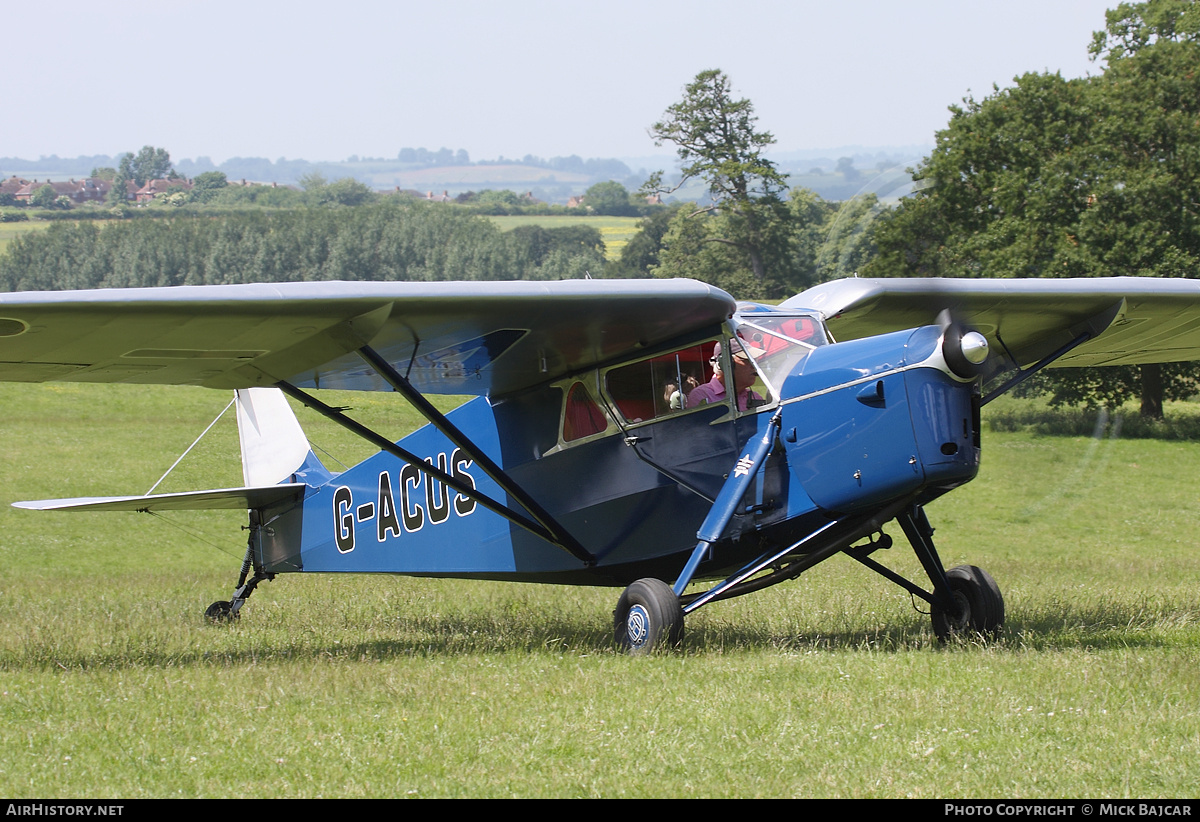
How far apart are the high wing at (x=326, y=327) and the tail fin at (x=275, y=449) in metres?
3.40

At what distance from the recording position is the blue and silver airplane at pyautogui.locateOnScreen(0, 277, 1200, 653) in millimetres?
7648

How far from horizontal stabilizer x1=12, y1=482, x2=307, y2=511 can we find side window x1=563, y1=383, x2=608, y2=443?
4.10 m

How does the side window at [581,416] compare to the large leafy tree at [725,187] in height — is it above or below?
below

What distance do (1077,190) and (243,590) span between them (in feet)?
111

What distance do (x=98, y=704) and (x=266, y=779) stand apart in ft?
8.15

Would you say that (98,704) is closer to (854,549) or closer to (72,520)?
(854,549)

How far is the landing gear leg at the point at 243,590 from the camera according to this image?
41.1 ft

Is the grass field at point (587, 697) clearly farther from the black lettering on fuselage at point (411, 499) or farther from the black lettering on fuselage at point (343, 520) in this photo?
the black lettering on fuselage at point (411, 499)

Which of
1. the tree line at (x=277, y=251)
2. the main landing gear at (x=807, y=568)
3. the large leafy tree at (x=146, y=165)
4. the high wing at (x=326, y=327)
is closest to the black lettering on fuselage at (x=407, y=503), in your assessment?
the high wing at (x=326, y=327)

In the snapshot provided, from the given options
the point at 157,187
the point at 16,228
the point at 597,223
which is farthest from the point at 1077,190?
the point at 157,187

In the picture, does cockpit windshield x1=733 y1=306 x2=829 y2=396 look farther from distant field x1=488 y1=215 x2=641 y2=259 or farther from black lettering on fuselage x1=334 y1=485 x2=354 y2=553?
distant field x1=488 y1=215 x2=641 y2=259

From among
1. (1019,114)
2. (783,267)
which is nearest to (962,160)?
(1019,114)

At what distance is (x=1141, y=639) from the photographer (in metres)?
8.98

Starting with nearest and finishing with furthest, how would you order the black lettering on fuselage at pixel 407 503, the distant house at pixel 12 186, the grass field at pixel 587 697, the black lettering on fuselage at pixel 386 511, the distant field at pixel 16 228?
1. the grass field at pixel 587 697
2. the black lettering on fuselage at pixel 407 503
3. the black lettering on fuselage at pixel 386 511
4. the distant field at pixel 16 228
5. the distant house at pixel 12 186
